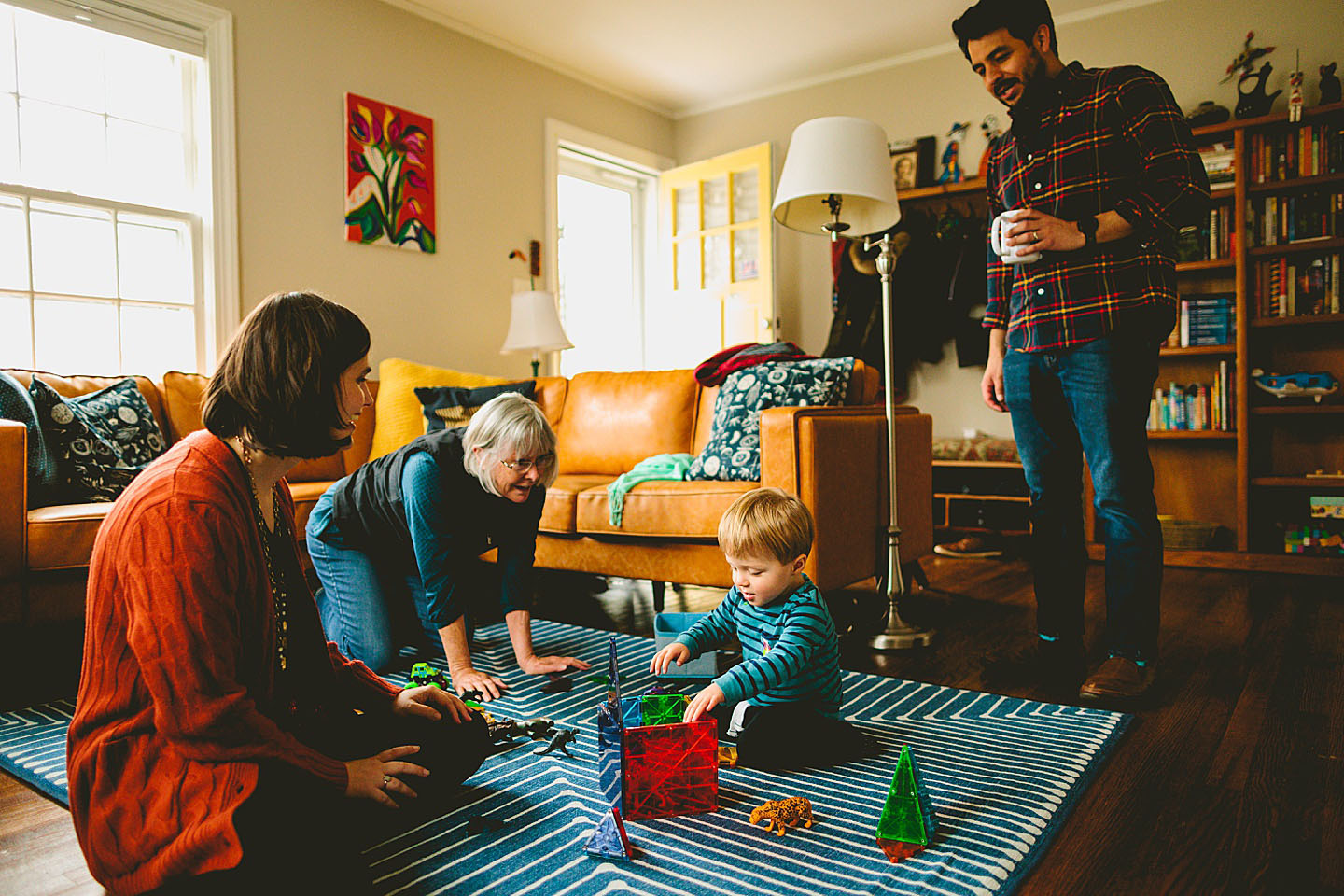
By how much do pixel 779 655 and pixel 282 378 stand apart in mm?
945

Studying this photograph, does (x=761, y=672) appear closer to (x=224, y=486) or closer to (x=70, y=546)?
(x=224, y=486)

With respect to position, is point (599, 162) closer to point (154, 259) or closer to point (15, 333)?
point (154, 259)

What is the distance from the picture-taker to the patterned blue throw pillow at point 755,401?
2871 millimetres

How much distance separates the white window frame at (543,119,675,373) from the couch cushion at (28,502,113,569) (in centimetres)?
290

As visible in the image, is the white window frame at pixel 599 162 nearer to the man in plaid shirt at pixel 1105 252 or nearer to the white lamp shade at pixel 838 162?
the white lamp shade at pixel 838 162

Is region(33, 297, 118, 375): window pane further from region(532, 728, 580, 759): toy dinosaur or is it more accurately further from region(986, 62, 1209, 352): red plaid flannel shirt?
region(986, 62, 1209, 352): red plaid flannel shirt

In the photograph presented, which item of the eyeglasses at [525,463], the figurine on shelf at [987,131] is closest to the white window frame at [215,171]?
the eyeglasses at [525,463]

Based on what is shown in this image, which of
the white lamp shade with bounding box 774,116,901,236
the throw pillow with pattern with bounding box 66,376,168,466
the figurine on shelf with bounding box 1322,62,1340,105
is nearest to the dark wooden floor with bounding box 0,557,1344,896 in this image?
the white lamp shade with bounding box 774,116,901,236

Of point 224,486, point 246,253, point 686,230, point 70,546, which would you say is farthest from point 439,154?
point 224,486

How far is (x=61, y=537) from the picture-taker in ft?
7.32

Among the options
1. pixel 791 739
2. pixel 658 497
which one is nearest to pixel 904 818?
pixel 791 739

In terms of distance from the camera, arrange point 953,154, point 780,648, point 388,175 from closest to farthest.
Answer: point 780,648 < point 388,175 < point 953,154

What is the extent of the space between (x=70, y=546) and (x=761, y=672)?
6.17 feet

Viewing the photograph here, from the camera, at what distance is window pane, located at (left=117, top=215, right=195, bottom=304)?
3.38m
